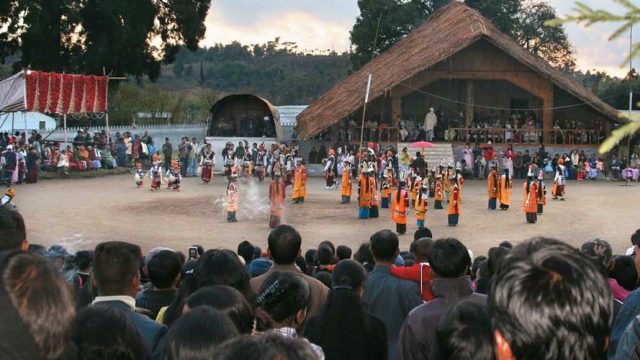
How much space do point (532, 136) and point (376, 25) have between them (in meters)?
14.1

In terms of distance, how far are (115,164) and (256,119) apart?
21.8 feet

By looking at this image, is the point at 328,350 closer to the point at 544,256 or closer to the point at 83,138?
the point at 544,256

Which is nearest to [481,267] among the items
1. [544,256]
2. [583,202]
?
[544,256]

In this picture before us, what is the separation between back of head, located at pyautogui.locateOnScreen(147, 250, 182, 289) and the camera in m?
5.05

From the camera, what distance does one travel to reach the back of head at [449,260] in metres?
4.55

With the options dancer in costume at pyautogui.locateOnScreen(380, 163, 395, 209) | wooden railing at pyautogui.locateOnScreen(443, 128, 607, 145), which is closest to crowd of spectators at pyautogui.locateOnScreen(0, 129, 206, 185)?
dancer in costume at pyautogui.locateOnScreen(380, 163, 395, 209)

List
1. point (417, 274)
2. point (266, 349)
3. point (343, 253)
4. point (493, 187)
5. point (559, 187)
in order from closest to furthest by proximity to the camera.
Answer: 1. point (266, 349)
2. point (417, 274)
3. point (343, 253)
4. point (493, 187)
5. point (559, 187)

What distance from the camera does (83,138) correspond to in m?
29.9

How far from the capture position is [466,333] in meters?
3.12

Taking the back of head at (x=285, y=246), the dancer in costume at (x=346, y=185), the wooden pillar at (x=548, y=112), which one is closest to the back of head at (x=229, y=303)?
the back of head at (x=285, y=246)

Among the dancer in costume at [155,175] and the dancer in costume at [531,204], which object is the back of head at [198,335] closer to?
the dancer in costume at [531,204]

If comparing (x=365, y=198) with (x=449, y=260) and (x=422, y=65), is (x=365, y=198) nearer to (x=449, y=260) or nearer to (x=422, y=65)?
(x=422, y=65)

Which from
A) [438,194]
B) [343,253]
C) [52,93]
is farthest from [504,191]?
[52,93]

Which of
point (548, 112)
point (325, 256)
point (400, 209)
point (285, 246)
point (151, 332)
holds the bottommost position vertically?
point (400, 209)
